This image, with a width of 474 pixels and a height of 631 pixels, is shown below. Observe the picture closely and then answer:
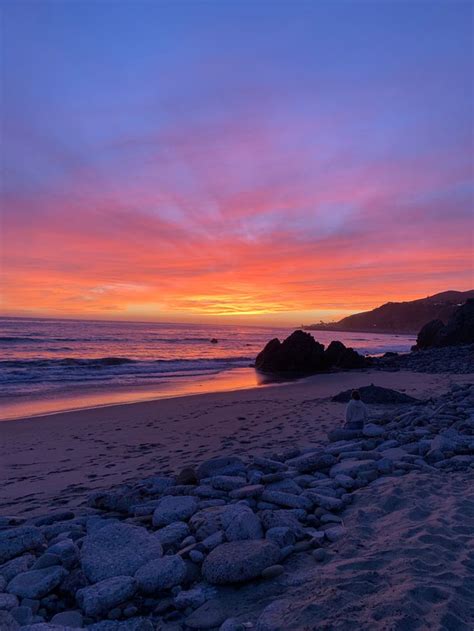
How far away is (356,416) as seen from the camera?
28.3ft

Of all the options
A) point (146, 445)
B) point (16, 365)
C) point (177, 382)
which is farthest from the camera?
point (16, 365)

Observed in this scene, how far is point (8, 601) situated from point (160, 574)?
107cm

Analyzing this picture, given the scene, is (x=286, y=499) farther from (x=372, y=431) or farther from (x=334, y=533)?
(x=372, y=431)

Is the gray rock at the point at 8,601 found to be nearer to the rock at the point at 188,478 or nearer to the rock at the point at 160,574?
the rock at the point at 160,574

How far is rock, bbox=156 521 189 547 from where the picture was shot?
402 centimetres

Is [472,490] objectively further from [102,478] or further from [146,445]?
[146,445]

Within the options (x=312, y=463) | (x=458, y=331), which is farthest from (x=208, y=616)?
(x=458, y=331)

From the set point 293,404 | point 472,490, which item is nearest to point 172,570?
point 472,490

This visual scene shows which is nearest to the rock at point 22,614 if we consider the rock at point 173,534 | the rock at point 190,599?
the rock at point 190,599

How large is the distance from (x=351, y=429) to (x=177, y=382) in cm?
1383

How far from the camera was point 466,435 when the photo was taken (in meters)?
7.09

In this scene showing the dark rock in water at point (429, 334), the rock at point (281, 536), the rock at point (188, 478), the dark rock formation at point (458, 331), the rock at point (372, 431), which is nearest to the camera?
the rock at point (281, 536)

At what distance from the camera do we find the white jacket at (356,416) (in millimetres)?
8617

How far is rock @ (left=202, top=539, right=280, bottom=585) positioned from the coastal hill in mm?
101642
